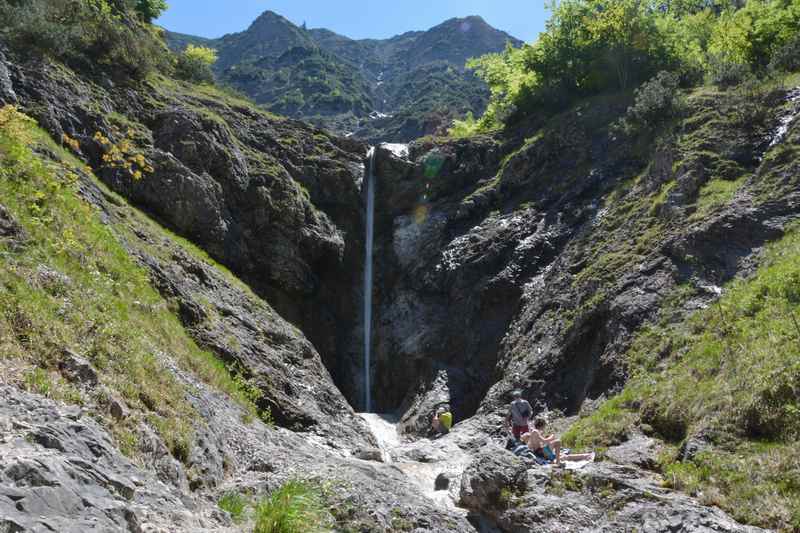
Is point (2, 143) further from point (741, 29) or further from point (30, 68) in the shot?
point (741, 29)

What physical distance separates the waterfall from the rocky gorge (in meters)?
0.27

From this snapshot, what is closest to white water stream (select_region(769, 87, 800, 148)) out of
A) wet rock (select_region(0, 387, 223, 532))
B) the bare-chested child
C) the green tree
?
the bare-chested child

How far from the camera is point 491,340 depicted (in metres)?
20.2

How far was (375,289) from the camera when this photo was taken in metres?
26.5

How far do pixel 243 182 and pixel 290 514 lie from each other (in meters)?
17.7

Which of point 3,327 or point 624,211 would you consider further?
point 624,211

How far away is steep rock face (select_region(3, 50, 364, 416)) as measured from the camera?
56.4 ft

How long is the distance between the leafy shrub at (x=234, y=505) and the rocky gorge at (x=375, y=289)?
8.1 inches

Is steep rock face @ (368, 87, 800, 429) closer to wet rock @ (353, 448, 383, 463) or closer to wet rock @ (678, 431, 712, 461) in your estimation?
wet rock @ (678, 431, 712, 461)

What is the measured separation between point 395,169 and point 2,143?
2062cm

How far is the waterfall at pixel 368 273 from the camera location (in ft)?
77.0

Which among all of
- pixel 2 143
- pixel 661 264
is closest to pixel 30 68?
pixel 2 143

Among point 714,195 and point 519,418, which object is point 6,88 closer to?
point 519,418

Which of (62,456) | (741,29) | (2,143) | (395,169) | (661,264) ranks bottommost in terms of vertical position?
(62,456)
